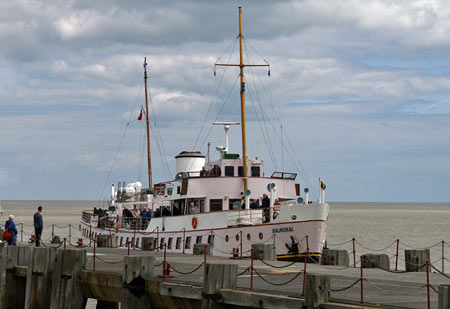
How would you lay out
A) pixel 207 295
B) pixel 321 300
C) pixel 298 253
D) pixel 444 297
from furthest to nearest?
pixel 298 253
pixel 207 295
pixel 321 300
pixel 444 297

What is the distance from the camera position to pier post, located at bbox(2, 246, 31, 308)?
2381cm

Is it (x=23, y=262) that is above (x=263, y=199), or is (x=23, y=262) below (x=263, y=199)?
below

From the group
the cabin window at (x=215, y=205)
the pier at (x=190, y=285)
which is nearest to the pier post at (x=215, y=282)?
the pier at (x=190, y=285)

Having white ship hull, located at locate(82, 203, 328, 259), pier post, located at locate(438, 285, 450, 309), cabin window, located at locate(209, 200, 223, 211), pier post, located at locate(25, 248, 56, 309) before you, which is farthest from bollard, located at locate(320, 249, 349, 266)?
pier post, located at locate(438, 285, 450, 309)

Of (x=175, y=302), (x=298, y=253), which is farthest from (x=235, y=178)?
(x=175, y=302)

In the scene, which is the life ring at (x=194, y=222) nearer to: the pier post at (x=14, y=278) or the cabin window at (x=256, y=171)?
the cabin window at (x=256, y=171)

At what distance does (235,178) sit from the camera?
40.1m

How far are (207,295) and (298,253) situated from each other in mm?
16867

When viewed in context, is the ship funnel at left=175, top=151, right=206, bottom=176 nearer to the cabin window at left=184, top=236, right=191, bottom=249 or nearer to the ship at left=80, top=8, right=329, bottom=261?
the ship at left=80, top=8, right=329, bottom=261

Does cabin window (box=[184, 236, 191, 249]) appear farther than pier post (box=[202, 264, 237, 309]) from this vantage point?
Yes

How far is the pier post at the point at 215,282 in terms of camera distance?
16688mm

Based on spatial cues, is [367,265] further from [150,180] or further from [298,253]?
[150,180]

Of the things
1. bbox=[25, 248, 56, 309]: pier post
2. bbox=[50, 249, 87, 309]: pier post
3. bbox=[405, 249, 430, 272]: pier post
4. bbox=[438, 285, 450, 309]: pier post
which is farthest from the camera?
bbox=[405, 249, 430, 272]: pier post

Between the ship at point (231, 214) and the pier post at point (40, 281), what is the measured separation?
9.33 meters
